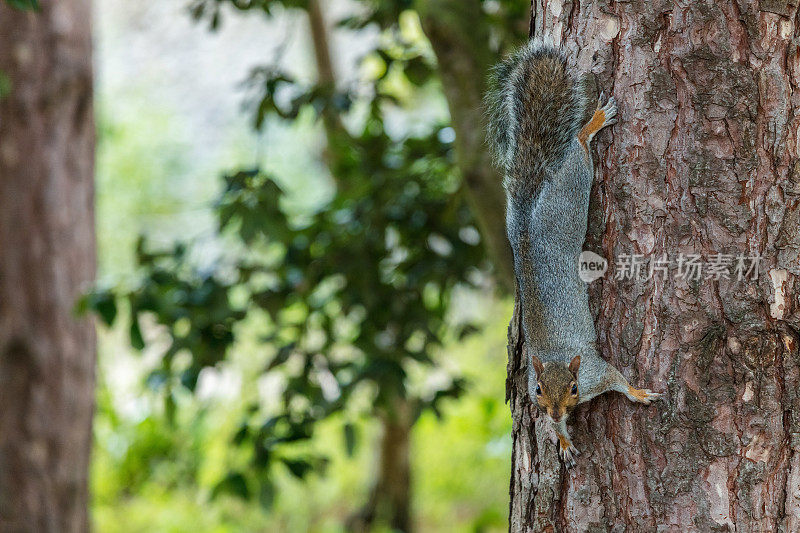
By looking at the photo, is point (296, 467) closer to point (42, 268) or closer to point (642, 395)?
point (642, 395)

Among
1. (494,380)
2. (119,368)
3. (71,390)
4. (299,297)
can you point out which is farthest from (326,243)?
(119,368)

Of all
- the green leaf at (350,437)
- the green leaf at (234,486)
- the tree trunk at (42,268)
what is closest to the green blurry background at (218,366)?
the green leaf at (234,486)

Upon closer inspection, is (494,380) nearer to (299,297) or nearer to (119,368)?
(299,297)

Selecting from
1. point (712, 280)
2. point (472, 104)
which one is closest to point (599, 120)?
point (712, 280)

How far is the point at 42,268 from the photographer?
2717 mm

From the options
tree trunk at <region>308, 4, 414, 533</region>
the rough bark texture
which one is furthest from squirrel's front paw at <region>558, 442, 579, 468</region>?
tree trunk at <region>308, 4, 414, 533</region>

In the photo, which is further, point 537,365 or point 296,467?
point 296,467

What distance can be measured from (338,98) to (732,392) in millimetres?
1301

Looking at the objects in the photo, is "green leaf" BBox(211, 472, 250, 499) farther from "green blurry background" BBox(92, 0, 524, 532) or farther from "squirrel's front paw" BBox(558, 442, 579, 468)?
"squirrel's front paw" BBox(558, 442, 579, 468)

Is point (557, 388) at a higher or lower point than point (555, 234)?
lower

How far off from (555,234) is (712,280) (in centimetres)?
19

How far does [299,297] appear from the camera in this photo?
6.41 ft

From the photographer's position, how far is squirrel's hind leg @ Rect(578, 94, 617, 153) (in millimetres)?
929

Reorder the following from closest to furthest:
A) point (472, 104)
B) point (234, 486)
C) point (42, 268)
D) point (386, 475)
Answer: point (472, 104)
point (234, 486)
point (42, 268)
point (386, 475)
